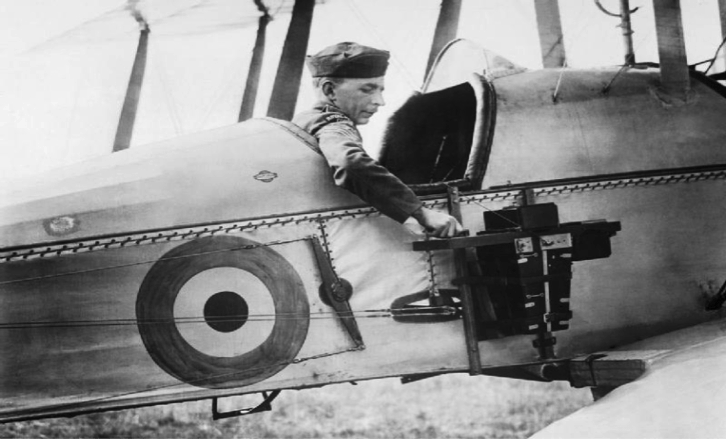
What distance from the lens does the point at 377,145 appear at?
8.73 feet

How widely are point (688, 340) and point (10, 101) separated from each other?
2375 millimetres

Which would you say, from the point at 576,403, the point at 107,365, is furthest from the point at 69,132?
the point at 576,403

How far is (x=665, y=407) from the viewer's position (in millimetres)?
2121

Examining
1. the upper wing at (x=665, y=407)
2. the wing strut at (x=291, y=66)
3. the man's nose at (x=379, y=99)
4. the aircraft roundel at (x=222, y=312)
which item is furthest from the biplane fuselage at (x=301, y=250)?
the upper wing at (x=665, y=407)

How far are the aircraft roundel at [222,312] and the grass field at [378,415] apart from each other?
27 centimetres

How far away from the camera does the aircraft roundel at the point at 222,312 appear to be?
2.18 m

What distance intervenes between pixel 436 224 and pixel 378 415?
74 cm

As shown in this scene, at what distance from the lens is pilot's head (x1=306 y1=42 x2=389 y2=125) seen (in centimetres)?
244

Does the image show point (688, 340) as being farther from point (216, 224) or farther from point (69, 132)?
point (69, 132)

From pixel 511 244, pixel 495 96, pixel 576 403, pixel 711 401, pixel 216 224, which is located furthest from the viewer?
pixel 576 403

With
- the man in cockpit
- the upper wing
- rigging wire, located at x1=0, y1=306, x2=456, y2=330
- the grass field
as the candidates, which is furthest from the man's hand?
the upper wing

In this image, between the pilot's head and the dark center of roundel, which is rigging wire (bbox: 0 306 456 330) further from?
the pilot's head

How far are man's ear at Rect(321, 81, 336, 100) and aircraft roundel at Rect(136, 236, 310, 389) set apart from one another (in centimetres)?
59

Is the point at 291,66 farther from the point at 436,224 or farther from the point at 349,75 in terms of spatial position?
the point at 436,224
